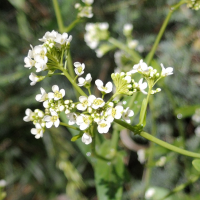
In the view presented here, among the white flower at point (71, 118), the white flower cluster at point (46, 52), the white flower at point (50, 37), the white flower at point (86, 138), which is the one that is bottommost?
the white flower at point (86, 138)

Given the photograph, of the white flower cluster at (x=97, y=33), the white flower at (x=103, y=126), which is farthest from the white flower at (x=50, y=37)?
the white flower cluster at (x=97, y=33)

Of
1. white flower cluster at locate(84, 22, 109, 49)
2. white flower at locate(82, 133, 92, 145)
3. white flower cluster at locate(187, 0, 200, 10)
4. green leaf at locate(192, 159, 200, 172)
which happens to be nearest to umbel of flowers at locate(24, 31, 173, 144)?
white flower at locate(82, 133, 92, 145)

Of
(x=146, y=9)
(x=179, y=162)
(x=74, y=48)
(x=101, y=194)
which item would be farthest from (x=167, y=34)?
(x=101, y=194)

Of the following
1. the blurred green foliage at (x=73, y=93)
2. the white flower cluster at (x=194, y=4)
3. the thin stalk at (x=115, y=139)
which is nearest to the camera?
the white flower cluster at (x=194, y=4)

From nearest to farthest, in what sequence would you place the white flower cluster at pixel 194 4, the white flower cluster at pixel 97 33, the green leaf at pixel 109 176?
the white flower cluster at pixel 194 4
the green leaf at pixel 109 176
the white flower cluster at pixel 97 33

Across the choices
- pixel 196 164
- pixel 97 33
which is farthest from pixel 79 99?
pixel 97 33

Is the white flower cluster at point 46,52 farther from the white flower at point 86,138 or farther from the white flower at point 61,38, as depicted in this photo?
the white flower at point 86,138

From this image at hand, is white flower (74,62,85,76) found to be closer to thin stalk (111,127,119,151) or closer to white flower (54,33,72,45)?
white flower (54,33,72,45)
